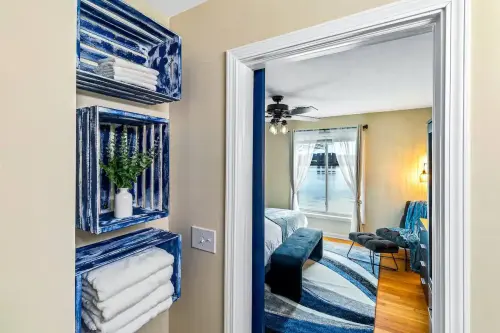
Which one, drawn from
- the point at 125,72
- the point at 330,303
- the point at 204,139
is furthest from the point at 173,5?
the point at 330,303

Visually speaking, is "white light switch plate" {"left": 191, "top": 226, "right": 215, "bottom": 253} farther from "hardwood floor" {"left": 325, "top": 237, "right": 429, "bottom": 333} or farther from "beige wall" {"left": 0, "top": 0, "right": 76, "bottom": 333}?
"hardwood floor" {"left": 325, "top": 237, "right": 429, "bottom": 333}

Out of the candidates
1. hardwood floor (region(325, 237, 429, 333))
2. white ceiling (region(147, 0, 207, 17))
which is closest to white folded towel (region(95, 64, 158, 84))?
white ceiling (region(147, 0, 207, 17))

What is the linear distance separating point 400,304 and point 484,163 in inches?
108

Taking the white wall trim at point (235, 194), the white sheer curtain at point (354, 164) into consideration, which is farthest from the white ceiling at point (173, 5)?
the white sheer curtain at point (354, 164)

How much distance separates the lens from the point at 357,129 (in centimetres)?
493

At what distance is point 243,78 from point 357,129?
4309 millimetres

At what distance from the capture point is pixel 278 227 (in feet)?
11.5

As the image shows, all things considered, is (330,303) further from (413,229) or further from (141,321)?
(141,321)

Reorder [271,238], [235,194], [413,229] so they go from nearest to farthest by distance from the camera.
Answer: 1. [235,194]
2. [271,238]
3. [413,229]

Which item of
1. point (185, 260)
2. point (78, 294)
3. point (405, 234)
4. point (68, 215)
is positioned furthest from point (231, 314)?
point (405, 234)

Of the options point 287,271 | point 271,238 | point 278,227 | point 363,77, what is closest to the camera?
point 363,77

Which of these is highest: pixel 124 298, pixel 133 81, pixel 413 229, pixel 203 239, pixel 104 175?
pixel 133 81

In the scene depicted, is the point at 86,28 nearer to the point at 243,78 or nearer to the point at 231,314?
the point at 243,78

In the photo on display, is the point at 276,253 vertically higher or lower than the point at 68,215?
lower
